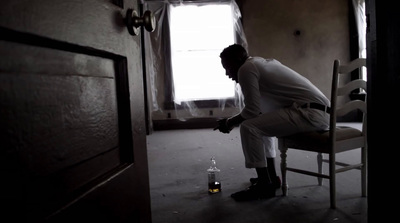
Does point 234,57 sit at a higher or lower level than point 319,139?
higher

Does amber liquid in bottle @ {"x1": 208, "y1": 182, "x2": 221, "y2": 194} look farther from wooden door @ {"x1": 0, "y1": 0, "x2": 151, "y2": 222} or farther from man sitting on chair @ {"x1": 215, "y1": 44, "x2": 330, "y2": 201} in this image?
wooden door @ {"x1": 0, "y1": 0, "x2": 151, "y2": 222}

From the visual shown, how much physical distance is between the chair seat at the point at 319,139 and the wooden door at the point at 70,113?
1183 mm

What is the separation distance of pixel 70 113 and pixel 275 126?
4.75 ft

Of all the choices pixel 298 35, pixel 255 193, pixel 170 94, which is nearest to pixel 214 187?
pixel 255 193

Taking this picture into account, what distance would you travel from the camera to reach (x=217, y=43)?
213 inches

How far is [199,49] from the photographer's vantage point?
17.6 ft

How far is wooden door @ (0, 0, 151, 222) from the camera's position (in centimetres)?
49

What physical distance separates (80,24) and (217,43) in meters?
4.88

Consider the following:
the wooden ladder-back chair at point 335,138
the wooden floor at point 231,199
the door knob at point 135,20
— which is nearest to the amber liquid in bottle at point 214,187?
the wooden floor at point 231,199

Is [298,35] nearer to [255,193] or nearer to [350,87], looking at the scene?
[350,87]

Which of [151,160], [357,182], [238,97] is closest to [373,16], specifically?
[357,182]

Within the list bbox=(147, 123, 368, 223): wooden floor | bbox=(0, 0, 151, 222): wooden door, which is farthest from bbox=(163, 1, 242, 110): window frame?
bbox=(0, 0, 151, 222): wooden door

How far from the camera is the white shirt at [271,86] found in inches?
77.2

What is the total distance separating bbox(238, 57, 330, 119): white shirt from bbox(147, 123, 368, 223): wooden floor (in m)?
0.57
